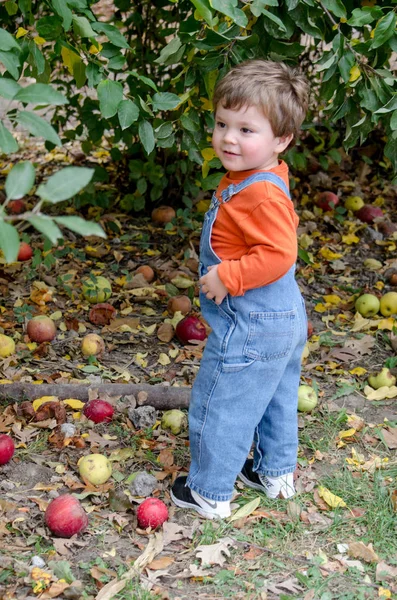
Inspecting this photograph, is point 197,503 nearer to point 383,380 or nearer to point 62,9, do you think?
point 383,380

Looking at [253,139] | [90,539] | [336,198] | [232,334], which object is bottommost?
[336,198]

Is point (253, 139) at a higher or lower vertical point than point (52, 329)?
higher

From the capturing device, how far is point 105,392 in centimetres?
356

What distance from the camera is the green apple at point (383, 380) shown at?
3752 millimetres

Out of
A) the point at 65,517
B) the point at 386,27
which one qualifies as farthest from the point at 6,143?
the point at 386,27

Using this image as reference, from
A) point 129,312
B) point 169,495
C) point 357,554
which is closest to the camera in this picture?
point 357,554

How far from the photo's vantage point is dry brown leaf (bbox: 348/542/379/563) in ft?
8.77

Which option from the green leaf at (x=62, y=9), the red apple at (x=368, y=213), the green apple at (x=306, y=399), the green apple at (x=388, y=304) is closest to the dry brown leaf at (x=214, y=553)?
the green apple at (x=306, y=399)

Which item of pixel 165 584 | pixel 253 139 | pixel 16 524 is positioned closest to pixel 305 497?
pixel 165 584

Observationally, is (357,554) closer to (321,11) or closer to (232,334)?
(232,334)

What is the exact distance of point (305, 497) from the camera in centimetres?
303

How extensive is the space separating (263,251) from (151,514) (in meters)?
1.04

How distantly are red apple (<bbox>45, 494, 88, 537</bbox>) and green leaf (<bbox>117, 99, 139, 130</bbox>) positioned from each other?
137 centimetres

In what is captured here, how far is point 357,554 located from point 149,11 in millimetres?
3901
